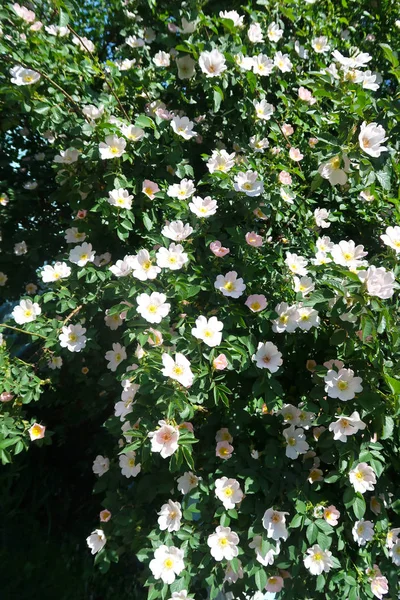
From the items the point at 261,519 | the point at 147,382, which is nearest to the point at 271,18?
the point at 147,382

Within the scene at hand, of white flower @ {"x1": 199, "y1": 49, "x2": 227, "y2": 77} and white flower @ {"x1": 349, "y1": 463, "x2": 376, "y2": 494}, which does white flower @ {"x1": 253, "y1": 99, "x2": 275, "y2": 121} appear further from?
white flower @ {"x1": 349, "y1": 463, "x2": 376, "y2": 494}

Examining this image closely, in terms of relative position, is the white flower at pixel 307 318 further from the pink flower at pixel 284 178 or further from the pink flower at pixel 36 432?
the pink flower at pixel 36 432

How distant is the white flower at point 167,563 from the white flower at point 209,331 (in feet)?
1.87

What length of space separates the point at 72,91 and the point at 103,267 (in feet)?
2.16

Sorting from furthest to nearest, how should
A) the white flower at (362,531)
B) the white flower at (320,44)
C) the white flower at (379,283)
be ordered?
the white flower at (320,44)
the white flower at (362,531)
the white flower at (379,283)

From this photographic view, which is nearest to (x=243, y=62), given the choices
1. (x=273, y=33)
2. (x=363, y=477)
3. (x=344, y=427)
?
(x=273, y=33)

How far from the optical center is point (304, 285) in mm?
1384

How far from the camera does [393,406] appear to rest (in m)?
1.18

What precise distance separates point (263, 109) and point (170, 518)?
1.40 m

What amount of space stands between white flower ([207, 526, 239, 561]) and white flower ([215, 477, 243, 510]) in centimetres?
6

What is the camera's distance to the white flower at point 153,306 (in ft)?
4.21

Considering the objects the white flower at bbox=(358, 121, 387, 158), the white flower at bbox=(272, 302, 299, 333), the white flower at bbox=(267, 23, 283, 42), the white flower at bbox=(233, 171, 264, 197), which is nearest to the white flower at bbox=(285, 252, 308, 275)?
the white flower at bbox=(272, 302, 299, 333)

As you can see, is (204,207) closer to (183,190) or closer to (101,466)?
(183,190)

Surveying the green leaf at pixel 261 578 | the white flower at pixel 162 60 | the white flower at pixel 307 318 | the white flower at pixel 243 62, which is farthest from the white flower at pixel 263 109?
the green leaf at pixel 261 578
